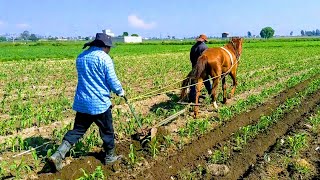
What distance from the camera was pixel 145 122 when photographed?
8.10 metres

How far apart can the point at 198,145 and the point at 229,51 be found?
4434 mm

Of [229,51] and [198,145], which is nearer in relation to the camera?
[198,145]

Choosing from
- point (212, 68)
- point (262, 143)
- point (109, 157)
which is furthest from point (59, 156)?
point (212, 68)

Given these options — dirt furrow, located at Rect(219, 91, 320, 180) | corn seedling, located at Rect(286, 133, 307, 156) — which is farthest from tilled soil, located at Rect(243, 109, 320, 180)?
dirt furrow, located at Rect(219, 91, 320, 180)

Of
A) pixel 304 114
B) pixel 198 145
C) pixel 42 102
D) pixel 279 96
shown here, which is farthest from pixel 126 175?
pixel 279 96

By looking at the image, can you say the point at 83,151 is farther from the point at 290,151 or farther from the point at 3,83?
the point at 3,83

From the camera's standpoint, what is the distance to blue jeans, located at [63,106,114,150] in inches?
222

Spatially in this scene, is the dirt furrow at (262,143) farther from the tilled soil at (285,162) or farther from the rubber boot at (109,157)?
the rubber boot at (109,157)

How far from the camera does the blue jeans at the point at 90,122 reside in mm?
5641

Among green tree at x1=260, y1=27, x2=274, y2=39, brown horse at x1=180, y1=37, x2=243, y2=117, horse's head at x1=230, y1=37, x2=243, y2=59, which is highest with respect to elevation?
horse's head at x1=230, y1=37, x2=243, y2=59

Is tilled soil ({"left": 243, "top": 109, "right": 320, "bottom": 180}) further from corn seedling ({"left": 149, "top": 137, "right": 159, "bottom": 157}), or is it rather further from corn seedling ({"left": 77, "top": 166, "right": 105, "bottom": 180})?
corn seedling ({"left": 77, "top": 166, "right": 105, "bottom": 180})

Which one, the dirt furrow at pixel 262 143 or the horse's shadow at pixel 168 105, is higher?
the horse's shadow at pixel 168 105

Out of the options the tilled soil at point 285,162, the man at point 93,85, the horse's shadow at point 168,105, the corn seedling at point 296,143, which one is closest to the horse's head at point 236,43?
the horse's shadow at point 168,105

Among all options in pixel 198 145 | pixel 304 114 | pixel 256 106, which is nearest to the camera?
pixel 198 145
